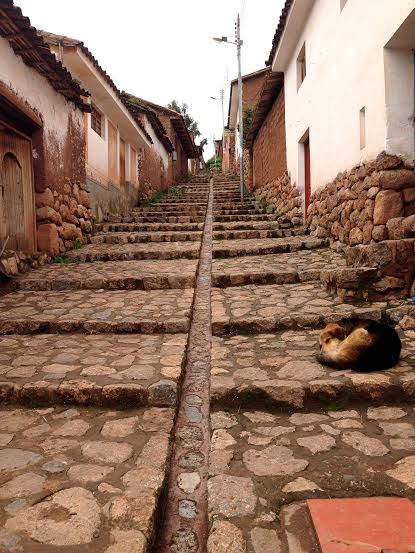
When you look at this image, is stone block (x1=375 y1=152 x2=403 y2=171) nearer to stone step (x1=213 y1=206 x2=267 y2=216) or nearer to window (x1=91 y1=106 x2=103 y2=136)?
stone step (x1=213 y1=206 x2=267 y2=216)

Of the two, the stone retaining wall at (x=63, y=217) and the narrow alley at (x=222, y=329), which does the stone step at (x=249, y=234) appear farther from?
the stone retaining wall at (x=63, y=217)

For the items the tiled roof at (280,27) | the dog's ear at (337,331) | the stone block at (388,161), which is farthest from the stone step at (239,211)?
the dog's ear at (337,331)

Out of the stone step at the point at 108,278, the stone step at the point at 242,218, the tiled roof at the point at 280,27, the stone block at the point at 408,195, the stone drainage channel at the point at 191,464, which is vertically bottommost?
the stone drainage channel at the point at 191,464

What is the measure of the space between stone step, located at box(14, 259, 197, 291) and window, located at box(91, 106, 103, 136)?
508cm

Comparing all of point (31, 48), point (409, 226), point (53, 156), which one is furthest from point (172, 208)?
point (409, 226)

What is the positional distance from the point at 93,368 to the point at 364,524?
2159 mm

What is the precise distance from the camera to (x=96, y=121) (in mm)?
10258

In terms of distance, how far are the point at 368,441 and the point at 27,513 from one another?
1726 mm

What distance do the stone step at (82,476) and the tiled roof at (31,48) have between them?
4.42 meters

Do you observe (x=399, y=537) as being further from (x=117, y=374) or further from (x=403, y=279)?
(x=403, y=279)

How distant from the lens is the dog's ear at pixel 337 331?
321cm

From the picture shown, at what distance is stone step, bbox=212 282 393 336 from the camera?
402cm

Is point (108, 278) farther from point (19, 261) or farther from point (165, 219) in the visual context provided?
point (165, 219)

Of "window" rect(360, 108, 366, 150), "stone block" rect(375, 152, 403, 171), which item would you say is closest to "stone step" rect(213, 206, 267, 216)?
"window" rect(360, 108, 366, 150)
